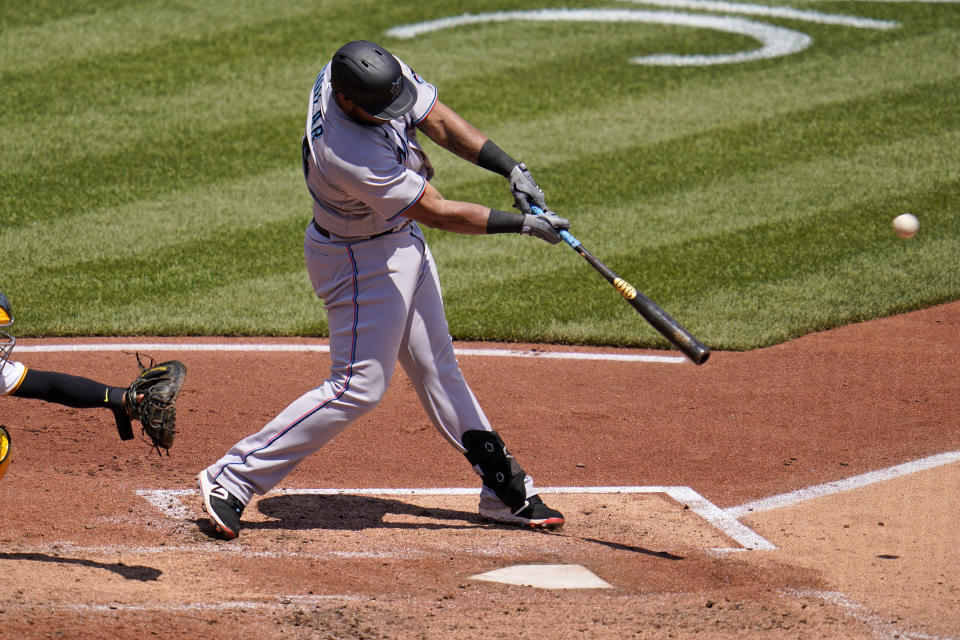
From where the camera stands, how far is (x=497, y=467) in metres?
4.68

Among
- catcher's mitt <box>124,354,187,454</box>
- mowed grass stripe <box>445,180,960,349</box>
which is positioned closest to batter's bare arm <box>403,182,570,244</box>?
catcher's mitt <box>124,354,187,454</box>

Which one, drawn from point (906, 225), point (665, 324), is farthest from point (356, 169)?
point (906, 225)

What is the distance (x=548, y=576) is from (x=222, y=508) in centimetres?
125

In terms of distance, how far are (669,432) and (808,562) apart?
1.49 m

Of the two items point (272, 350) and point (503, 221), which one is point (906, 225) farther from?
point (503, 221)

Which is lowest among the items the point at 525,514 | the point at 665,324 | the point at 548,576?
the point at 525,514

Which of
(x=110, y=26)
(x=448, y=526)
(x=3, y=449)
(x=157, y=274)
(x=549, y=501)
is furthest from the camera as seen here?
(x=110, y=26)

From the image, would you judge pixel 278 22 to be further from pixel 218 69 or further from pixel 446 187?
pixel 446 187

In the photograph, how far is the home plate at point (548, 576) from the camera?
402 centimetres

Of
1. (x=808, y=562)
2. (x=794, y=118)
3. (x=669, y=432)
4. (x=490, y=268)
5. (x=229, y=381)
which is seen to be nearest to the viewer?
(x=808, y=562)

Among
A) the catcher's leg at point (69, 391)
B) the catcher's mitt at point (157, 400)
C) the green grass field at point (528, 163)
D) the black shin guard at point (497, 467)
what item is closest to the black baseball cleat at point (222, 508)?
A: the catcher's mitt at point (157, 400)

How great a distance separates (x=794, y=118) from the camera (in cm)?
1004

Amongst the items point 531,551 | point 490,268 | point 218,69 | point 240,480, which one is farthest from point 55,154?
point 531,551

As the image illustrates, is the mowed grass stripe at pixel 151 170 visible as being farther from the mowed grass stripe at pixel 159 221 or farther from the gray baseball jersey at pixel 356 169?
the gray baseball jersey at pixel 356 169
